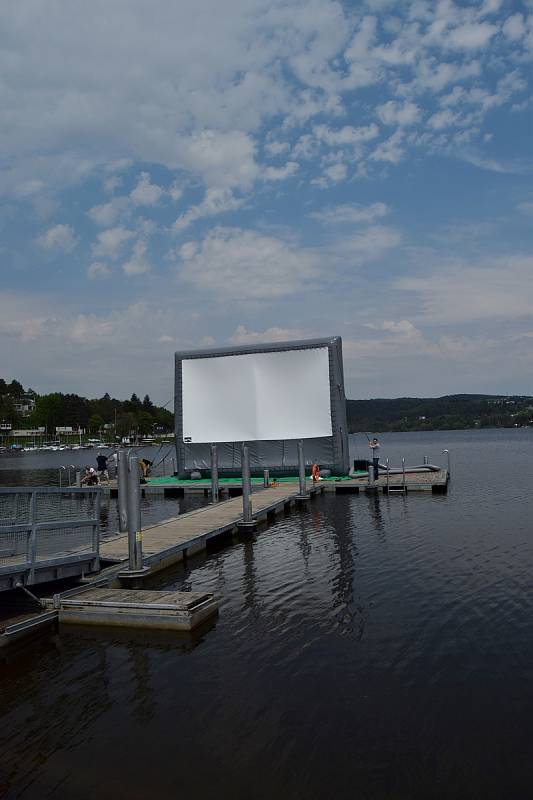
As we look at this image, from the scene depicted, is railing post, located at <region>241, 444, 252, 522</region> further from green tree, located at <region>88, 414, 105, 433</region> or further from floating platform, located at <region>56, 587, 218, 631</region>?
green tree, located at <region>88, 414, 105, 433</region>

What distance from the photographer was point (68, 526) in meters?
11.2

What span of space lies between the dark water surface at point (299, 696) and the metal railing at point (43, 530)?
55.9 inches

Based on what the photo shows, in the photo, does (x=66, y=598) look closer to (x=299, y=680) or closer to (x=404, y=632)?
(x=299, y=680)

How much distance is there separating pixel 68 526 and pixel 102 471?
2536 cm

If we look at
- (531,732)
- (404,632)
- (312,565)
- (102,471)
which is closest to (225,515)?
(312,565)

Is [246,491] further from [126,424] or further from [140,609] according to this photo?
[126,424]

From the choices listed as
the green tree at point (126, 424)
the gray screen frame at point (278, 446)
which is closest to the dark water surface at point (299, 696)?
the gray screen frame at point (278, 446)

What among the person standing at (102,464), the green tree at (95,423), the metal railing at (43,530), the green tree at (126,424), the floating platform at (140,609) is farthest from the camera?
the green tree at (95,423)

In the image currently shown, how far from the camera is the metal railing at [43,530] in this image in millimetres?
10195

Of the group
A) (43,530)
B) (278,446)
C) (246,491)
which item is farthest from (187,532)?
→ (278,446)

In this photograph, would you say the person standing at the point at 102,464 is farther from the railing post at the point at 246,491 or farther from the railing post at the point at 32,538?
the railing post at the point at 32,538

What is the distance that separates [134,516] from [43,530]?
180cm

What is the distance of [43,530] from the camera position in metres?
10.6

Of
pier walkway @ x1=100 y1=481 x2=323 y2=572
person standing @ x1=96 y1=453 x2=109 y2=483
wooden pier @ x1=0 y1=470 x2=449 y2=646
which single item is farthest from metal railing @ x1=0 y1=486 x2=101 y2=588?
person standing @ x1=96 y1=453 x2=109 y2=483
